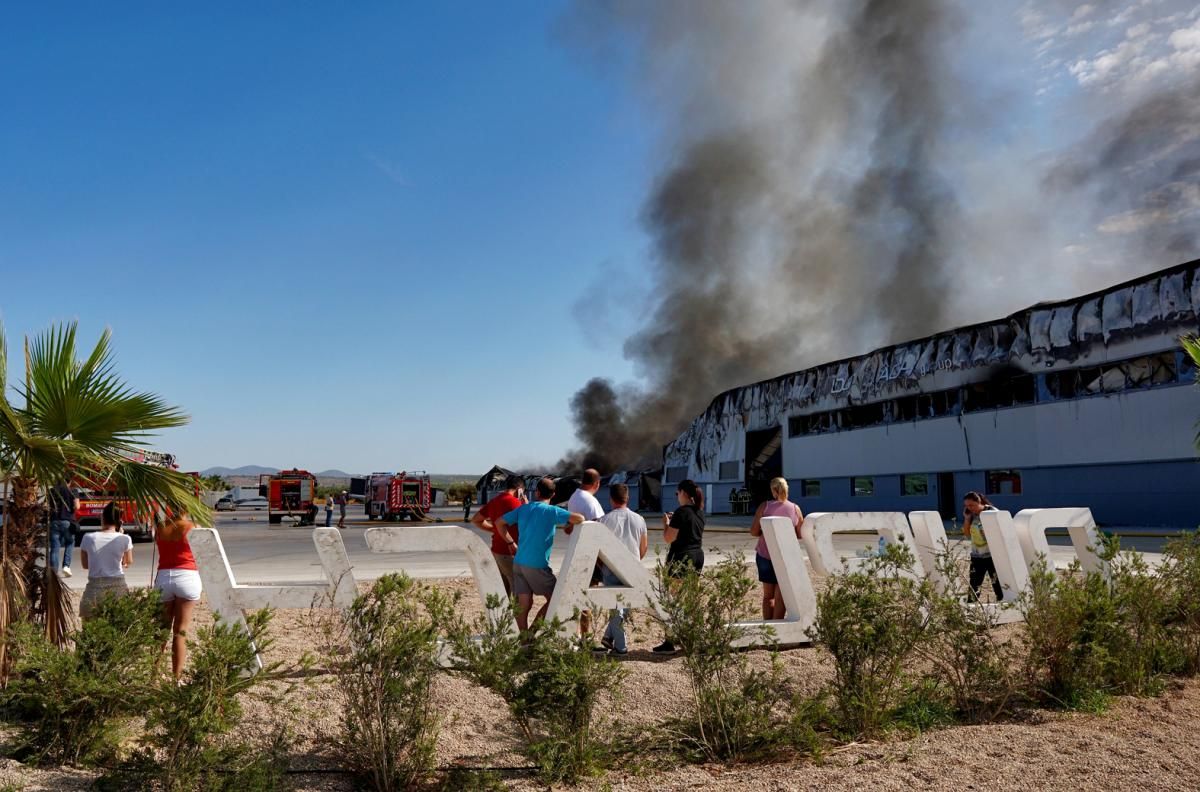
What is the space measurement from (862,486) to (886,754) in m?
34.6

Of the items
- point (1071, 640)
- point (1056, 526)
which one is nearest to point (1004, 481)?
point (1056, 526)

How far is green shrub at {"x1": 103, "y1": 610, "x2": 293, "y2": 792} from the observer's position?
14.4ft

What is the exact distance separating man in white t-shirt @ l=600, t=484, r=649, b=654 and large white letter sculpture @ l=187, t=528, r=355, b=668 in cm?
232

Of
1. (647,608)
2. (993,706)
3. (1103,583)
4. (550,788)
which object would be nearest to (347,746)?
(550,788)

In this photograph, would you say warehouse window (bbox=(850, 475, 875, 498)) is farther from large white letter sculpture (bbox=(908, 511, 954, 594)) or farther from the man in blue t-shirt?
the man in blue t-shirt

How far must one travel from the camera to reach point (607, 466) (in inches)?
3145

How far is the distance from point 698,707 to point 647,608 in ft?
6.34

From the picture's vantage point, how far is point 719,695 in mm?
5367

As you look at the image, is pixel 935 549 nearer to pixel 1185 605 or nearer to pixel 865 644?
pixel 1185 605

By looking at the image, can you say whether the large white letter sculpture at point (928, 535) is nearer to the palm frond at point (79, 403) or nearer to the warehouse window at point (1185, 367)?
the palm frond at point (79, 403)

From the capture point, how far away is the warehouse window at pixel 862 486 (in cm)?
3781

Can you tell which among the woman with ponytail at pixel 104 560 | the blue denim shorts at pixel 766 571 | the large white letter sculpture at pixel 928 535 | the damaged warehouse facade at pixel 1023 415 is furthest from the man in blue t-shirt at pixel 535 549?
the damaged warehouse facade at pixel 1023 415

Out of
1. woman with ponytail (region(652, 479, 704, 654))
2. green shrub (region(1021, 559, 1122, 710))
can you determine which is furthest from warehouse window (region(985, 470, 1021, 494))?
green shrub (region(1021, 559, 1122, 710))

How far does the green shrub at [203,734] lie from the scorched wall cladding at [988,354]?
27757 mm
